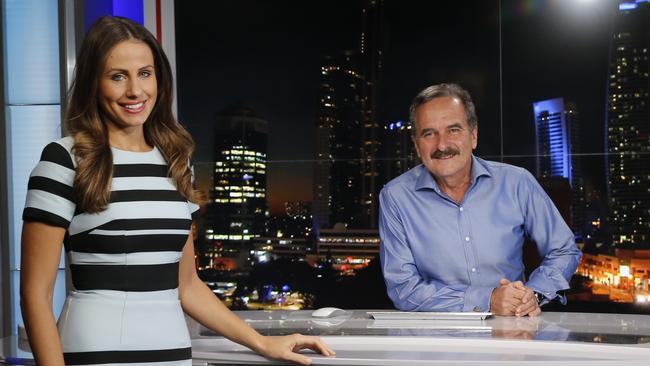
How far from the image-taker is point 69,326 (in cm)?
111

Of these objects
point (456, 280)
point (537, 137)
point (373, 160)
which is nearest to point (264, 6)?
point (373, 160)

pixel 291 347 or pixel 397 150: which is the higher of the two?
pixel 397 150

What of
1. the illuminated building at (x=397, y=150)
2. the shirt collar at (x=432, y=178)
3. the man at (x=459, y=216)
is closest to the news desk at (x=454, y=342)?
the man at (x=459, y=216)

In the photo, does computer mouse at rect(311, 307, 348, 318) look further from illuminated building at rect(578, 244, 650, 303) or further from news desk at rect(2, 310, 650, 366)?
illuminated building at rect(578, 244, 650, 303)

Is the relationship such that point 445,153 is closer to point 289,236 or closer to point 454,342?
point 454,342

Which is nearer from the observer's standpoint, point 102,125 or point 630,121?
point 102,125

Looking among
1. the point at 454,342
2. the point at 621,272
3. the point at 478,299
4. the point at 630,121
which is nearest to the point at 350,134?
the point at 630,121

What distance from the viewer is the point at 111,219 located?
112 centimetres

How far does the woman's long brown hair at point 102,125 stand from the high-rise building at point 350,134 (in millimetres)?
3191

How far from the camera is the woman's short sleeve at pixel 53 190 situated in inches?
42.8

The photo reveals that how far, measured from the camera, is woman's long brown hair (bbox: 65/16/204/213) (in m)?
1.10

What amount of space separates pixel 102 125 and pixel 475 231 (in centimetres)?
132

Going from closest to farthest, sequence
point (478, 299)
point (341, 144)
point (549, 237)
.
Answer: point (478, 299) < point (549, 237) < point (341, 144)

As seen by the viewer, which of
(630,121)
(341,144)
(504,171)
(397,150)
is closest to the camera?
(504,171)
